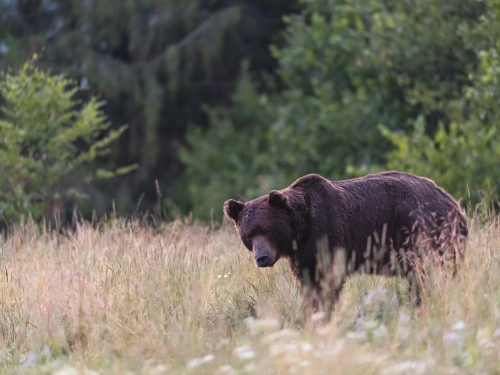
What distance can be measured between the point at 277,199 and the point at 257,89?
21.6 meters

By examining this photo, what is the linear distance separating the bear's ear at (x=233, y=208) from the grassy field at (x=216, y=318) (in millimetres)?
561

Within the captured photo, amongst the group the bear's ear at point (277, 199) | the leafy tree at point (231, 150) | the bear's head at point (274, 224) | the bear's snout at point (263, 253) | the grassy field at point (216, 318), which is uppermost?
the bear's ear at point (277, 199)

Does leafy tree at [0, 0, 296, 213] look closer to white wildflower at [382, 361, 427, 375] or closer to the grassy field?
the grassy field

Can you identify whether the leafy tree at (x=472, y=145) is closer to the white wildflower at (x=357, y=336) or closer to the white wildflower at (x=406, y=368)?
the white wildflower at (x=357, y=336)

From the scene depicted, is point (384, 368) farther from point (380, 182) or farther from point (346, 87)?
point (346, 87)

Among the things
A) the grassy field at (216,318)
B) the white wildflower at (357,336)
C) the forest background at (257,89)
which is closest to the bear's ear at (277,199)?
the grassy field at (216,318)

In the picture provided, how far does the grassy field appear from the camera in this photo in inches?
192

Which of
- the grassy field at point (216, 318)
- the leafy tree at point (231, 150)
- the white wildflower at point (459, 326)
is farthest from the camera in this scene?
the leafy tree at point (231, 150)

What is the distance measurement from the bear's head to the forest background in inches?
325

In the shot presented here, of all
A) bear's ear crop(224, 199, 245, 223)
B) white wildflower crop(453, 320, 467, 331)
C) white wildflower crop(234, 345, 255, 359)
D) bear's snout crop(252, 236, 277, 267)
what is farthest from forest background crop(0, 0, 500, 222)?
white wildflower crop(234, 345, 255, 359)

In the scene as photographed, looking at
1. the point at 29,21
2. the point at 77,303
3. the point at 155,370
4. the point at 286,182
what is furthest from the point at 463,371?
the point at 29,21

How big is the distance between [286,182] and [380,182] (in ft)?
48.2

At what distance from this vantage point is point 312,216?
664 centimetres

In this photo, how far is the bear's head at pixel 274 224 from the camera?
6516mm
